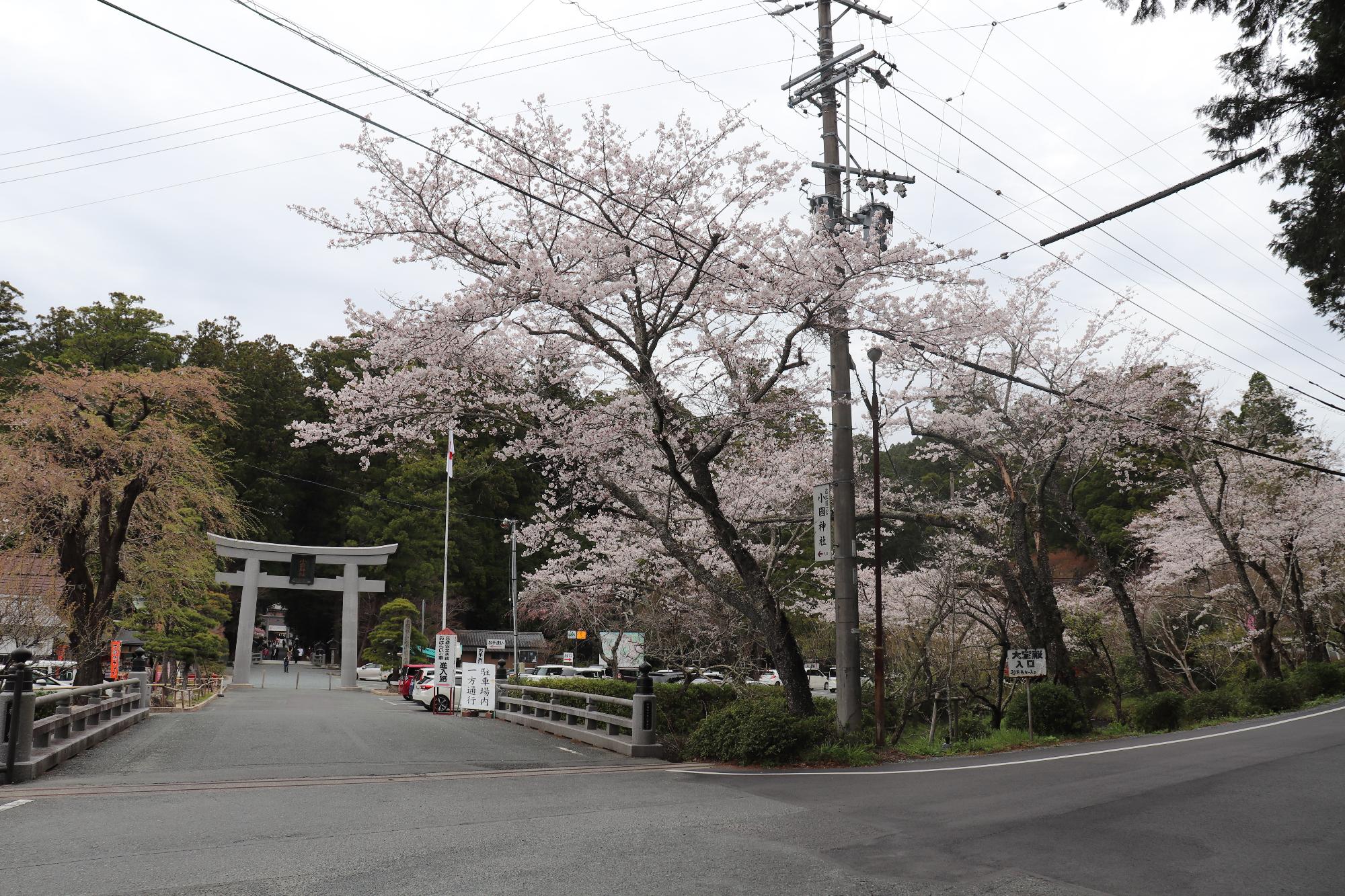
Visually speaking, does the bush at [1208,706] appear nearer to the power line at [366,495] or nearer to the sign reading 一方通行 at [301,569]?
the power line at [366,495]

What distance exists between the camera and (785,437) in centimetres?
2302

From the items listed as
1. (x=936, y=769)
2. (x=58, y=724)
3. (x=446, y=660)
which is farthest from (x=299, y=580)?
(x=936, y=769)

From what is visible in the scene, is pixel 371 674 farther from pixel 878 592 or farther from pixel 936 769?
pixel 936 769

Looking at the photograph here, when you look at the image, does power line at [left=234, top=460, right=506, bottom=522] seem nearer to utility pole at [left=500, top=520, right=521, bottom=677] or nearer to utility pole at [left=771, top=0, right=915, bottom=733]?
utility pole at [left=500, top=520, right=521, bottom=677]

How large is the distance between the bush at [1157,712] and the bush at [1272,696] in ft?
15.7

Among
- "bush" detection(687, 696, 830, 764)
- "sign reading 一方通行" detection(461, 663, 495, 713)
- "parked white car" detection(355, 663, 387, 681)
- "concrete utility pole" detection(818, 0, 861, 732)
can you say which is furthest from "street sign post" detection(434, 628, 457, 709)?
"parked white car" detection(355, 663, 387, 681)

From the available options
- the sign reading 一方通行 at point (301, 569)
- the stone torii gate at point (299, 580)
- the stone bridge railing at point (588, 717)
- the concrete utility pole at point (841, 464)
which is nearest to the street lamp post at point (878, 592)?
the concrete utility pole at point (841, 464)

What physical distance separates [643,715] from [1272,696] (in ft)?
58.2

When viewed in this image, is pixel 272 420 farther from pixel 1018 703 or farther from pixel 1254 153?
pixel 1254 153

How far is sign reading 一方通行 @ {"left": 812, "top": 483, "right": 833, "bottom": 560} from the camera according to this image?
14.3m

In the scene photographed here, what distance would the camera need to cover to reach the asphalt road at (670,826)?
5.68 metres

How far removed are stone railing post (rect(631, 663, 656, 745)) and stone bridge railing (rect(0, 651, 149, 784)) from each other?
756cm

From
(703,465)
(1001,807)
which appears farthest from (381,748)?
(1001,807)

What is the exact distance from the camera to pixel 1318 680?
82.3ft
